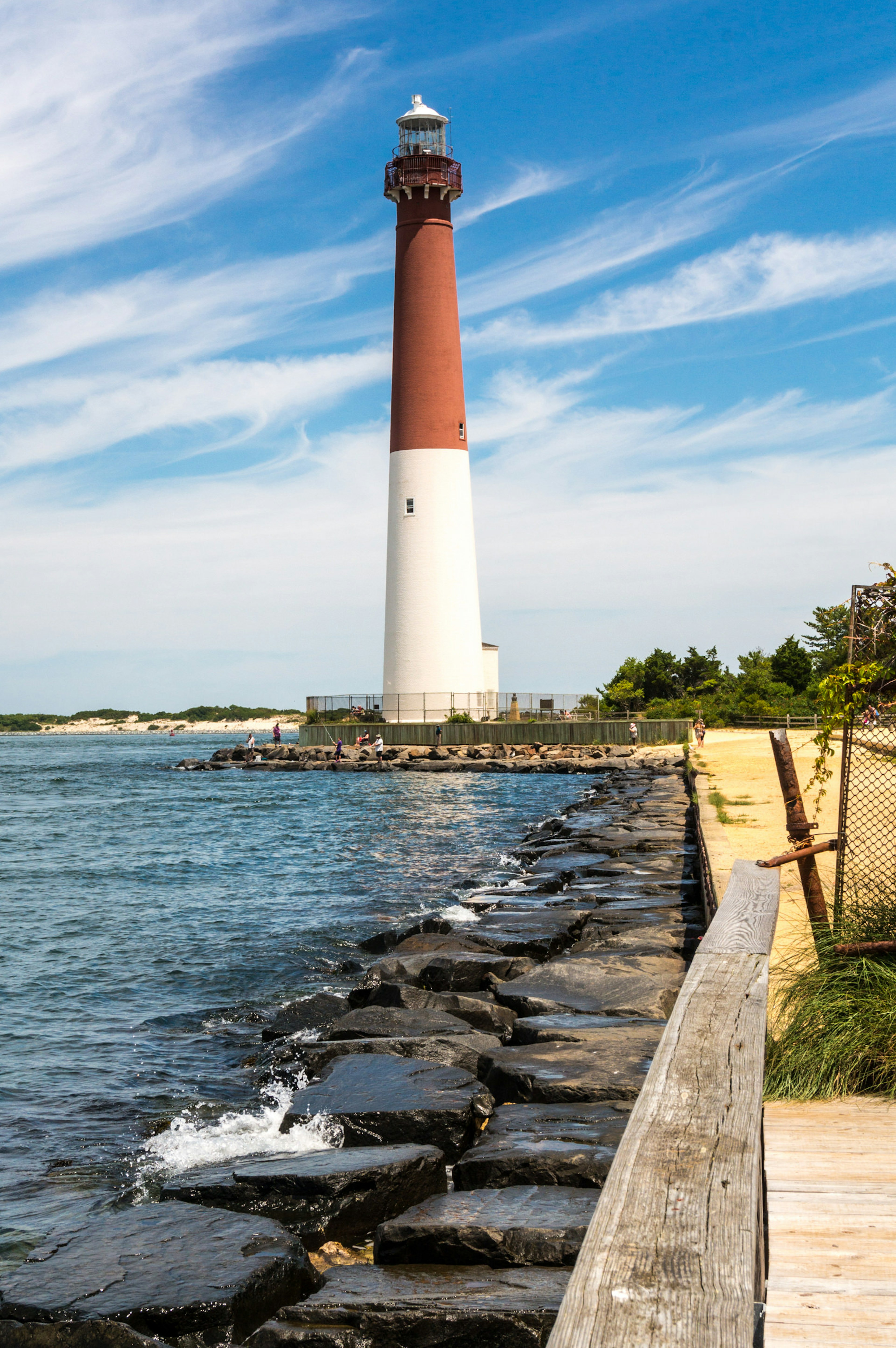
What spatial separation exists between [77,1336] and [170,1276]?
1.45 feet

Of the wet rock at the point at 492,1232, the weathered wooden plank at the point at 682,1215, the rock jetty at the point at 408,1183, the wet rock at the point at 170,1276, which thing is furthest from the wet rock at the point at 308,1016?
the weathered wooden plank at the point at 682,1215

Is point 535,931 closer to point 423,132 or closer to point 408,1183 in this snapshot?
point 408,1183

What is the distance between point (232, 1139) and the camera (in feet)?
20.9

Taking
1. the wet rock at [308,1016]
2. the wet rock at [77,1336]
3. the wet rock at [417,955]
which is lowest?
the wet rock at [308,1016]

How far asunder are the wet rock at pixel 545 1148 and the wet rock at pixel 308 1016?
3.42m

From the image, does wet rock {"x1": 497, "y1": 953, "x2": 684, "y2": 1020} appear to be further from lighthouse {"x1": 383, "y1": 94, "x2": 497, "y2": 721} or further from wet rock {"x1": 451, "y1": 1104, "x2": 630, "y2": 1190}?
lighthouse {"x1": 383, "y1": 94, "x2": 497, "y2": 721}

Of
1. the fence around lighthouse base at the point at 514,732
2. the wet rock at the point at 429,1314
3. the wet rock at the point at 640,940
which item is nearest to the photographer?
the wet rock at the point at 429,1314

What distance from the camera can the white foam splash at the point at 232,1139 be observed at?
19.0ft

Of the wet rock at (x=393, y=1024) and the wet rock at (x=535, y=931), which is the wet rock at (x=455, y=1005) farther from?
the wet rock at (x=535, y=931)

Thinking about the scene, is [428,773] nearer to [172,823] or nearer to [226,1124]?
[172,823]

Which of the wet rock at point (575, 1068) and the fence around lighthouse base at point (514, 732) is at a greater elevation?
the fence around lighthouse base at point (514, 732)

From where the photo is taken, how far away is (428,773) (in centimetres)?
4253

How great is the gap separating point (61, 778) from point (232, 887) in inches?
1381

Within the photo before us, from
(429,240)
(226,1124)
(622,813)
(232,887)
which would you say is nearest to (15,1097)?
(226,1124)
